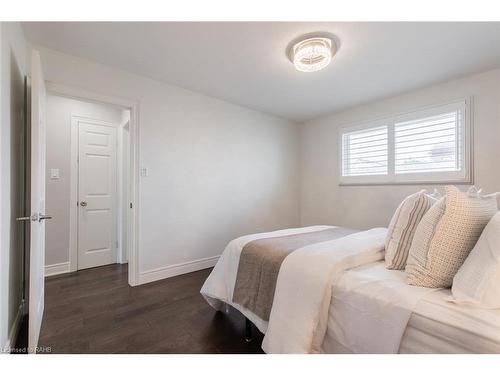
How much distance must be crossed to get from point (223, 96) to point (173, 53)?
1.04m

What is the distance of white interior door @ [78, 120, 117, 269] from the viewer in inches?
120

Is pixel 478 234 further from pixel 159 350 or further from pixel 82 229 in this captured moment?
pixel 82 229

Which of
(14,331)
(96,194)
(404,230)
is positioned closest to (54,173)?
(96,194)

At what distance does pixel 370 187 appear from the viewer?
3.23 meters

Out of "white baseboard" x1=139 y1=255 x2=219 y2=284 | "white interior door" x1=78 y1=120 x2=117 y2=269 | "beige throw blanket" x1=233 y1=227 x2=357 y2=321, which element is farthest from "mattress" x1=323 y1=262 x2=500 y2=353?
"white interior door" x1=78 y1=120 x2=117 y2=269

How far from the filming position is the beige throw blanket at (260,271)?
4.53 feet

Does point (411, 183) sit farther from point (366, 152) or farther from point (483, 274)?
point (483, 274)

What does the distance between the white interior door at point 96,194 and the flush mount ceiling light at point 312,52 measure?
9.27 ft

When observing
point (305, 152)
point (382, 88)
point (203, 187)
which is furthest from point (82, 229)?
point (382, 88)

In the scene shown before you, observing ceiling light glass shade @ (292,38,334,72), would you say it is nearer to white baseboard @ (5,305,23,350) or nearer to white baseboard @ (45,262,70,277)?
white baseboard @ (5,305,23,350)

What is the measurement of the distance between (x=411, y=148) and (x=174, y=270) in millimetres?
3323

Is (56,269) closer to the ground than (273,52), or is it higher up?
closer to the ground

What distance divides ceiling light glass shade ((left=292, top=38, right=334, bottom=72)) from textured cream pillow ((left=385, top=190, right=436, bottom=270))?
130 centimetres
